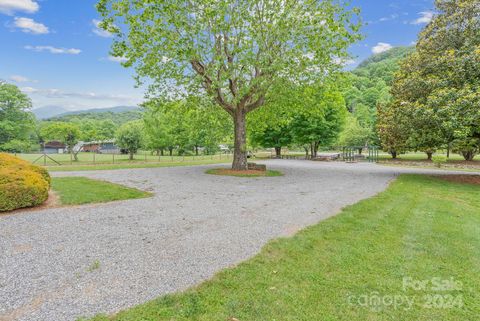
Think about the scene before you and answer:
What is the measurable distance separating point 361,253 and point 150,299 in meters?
3.27

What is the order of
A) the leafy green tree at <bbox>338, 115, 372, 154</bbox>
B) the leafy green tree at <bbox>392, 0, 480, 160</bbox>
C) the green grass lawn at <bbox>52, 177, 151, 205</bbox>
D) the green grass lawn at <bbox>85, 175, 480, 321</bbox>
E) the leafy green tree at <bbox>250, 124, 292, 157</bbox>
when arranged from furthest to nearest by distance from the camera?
the leafy green tree at <bbox>338, 115, 372, 154</bbox> → the leafy green tree at <bbox>250, 124, 292, 157</bbox> → the leafy green tree at <bbox>392, 0, 480, 160</bbox> → the green grass lawn at <bbox>52, 177, 151, 205</bbox> → the green grass lawn at <bbox>85, 175, 480, 321</bbox>

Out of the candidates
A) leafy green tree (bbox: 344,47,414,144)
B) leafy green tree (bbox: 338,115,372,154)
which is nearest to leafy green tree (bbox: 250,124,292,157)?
leafy green tree (bbox: 338,115,372,154)

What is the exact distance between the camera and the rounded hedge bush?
20.9 ft

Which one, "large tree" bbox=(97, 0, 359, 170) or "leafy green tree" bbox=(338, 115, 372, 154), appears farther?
"leafy green tree" bbox=(338, 115, 372, 154)

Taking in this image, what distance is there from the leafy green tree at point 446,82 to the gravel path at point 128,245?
22.2 feet

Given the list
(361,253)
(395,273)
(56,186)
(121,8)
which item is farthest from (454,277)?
(121,8)

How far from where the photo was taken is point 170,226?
220 inches

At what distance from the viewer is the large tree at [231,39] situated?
12.6 meters

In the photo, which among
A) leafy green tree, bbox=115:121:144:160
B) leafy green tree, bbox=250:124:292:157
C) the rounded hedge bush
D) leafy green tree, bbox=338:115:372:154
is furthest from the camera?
leafy green tree, bbox=338:115:372:154

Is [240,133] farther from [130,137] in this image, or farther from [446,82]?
[130,137]

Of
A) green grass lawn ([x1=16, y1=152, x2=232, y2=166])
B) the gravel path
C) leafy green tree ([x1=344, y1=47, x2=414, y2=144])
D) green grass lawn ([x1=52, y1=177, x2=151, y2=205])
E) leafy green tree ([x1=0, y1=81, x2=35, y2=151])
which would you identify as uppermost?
leafy green tree ([x1=344, y1=47, x2=414, y2=144])

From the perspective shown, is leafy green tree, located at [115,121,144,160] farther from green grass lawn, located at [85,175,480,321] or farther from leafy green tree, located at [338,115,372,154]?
green grass lawn, located at [85,175,480,321]

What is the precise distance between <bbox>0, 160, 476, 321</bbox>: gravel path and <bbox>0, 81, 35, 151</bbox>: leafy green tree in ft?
127

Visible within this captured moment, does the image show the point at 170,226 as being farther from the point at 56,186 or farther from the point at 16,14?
the point at 16,14
